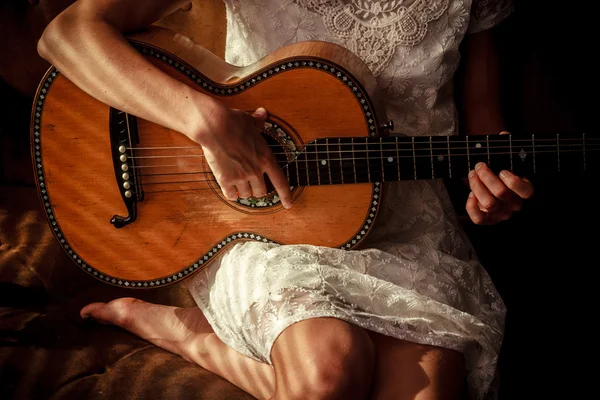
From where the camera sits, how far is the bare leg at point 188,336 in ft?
3.16

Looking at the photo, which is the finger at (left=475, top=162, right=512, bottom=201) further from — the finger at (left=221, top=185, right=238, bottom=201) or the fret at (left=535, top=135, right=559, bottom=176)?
the finger at (left=221, top=185, right=238, bottom=201)

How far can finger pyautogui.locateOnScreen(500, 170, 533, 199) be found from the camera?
0.88 m

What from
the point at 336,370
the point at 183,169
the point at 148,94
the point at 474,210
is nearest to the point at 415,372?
the point at 336,370

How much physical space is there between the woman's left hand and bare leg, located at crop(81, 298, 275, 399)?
0.47 meters

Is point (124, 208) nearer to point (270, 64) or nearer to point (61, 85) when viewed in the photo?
point (61, 85)

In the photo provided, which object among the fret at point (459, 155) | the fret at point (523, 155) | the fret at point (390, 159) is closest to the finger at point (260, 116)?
the fret at point (390, 159)

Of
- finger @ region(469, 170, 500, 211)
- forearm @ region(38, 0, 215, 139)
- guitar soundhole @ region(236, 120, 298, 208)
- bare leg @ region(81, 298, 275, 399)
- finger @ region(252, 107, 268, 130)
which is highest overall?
forearm @ region(38, 0, 215, 139)

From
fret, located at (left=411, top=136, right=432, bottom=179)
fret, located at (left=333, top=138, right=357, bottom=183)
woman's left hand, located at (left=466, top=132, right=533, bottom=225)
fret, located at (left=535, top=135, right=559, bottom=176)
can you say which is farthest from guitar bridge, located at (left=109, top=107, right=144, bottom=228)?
fret, located at (left=535, top=135, right=559, bottom=176)

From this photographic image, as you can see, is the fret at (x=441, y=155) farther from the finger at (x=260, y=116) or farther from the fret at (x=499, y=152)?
the finger at (x=260, y=116)

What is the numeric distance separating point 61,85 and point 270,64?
0.37m

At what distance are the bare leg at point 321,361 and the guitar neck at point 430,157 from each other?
9.9 inches

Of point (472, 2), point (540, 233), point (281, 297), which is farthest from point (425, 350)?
point (472, 2)

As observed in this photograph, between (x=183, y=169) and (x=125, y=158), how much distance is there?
10 centimetres

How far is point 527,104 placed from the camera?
1.14 meters
